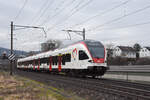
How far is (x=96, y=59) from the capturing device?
17109 millimetres

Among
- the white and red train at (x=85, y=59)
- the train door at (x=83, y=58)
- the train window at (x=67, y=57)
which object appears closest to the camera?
the white and red train at (x=85, y=59)

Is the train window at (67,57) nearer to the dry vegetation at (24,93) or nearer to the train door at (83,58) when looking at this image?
the train door at (83,58)

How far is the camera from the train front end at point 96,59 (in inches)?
667

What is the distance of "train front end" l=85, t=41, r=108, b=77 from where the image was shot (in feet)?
55.6

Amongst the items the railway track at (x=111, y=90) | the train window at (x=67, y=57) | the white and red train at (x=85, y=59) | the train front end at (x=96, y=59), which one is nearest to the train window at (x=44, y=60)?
the white and red train at (x=85, y=59)

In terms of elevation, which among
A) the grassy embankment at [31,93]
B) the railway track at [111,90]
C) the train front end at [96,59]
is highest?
the train front end at [96,59]

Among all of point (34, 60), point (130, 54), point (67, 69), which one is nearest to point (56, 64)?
point (67, 69)

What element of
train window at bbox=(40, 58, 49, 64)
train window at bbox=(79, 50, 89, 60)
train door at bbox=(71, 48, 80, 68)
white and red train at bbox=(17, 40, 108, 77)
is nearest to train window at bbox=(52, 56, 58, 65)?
white and red train at bbox=(17, 40, 108, 77)

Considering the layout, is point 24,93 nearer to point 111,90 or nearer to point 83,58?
point 111,90

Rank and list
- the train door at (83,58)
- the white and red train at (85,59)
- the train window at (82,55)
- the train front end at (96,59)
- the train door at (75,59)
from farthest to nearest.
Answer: the train door at (75,59) < the train window at (82,55) < the train door at (83,58) < the white and red train at (85,59) < the train front end at (96,59)

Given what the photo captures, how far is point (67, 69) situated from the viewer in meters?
21.1

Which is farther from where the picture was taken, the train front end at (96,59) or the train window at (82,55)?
the train window at (82,55)

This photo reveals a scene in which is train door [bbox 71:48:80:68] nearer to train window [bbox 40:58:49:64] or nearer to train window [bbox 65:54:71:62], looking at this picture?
train window [bbox 65:54:71:62]

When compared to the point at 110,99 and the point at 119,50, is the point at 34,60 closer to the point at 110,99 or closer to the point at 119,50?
the point at 110,99
